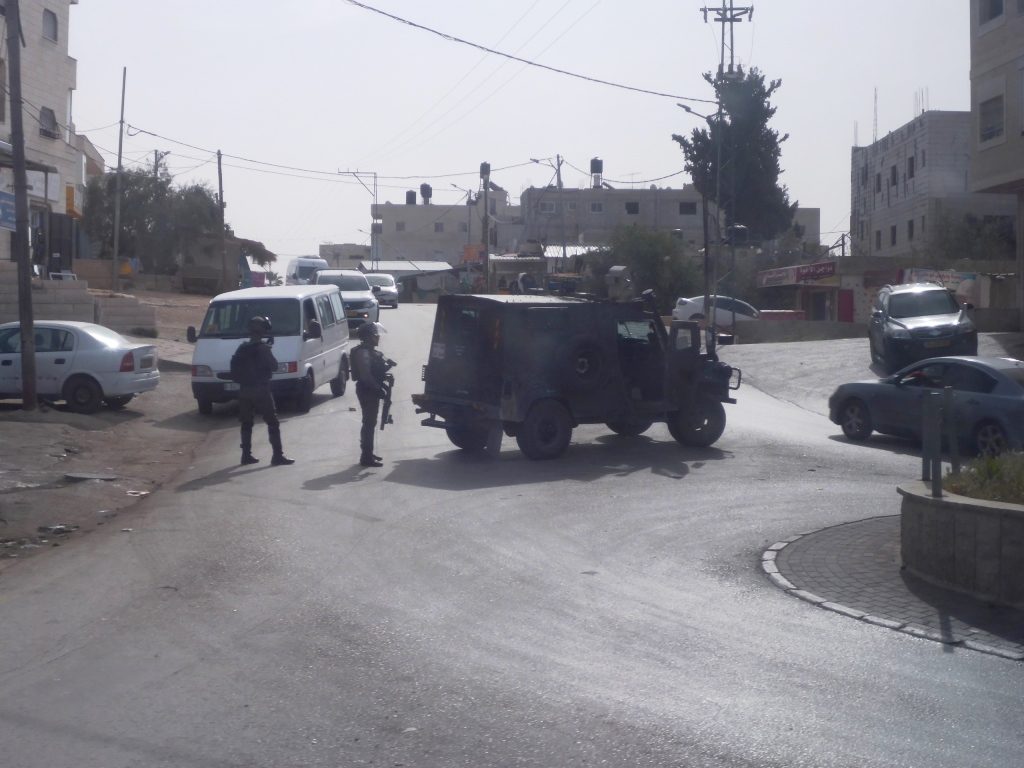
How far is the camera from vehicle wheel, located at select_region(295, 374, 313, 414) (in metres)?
19.1

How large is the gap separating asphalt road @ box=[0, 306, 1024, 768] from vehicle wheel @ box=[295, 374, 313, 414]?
6.86 m

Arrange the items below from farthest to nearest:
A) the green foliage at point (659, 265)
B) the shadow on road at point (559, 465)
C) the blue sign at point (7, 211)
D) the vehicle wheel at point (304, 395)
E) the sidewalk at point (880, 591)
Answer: the green foliage at point (659, 265) < the vehicle wheel at point (304, 395) < the blue sign at point (7, 211) < the shadow on road at point (559, 465) < the sidewalk at point (880, 591)

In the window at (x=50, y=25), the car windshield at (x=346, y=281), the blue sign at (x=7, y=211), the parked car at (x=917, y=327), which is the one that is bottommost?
the parked car at (x=917, y=327)

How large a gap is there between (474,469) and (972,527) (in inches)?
273

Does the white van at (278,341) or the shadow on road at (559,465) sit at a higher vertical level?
the white van at (278,341)

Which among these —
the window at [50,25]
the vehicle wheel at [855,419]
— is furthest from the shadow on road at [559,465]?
the window at [50,25]

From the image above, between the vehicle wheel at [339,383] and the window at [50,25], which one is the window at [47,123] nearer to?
the window at [50,25]

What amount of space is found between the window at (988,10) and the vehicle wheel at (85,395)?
81.2 feet

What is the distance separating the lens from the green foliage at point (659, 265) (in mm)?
51562

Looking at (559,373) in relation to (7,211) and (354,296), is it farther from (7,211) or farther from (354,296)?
(354,296)

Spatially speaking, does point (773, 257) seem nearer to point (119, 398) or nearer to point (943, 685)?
point (119, 398)

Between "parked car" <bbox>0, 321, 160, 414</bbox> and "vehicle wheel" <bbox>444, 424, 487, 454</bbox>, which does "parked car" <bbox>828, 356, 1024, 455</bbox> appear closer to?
"vehicle wheel" <bbox>444, 424, 487, 454</bbox>

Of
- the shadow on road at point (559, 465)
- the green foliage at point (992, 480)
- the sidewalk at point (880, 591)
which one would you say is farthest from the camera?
the shadow on road at point (559, 465)

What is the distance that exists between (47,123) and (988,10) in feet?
93.6
